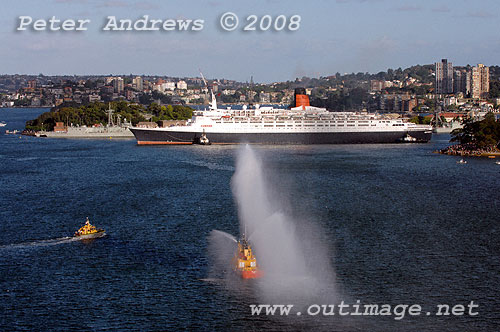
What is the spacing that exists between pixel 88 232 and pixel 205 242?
14.0ft

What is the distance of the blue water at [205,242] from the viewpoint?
16.9 metres

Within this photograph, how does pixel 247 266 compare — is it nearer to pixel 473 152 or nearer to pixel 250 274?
pixel 250 274

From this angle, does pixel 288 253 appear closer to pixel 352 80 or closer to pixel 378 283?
pixel 378 283

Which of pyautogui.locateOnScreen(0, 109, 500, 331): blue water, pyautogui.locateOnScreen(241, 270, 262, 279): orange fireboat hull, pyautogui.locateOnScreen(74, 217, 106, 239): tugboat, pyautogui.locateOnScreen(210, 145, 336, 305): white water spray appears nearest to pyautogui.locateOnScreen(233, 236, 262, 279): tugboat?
pyautogui.locateOnScreen(241, 270, 262, 279): orange fireboat hull

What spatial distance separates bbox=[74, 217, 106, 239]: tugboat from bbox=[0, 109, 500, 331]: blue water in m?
0.39

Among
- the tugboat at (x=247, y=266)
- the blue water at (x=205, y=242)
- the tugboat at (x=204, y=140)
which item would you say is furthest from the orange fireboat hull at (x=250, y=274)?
the tugboat at (x=204, y=140)

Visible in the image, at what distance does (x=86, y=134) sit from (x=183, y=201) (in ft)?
180

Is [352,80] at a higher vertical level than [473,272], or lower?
higher

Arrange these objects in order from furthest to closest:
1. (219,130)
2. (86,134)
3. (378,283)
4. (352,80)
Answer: (352,80) → (86,134) → (219,130) → (378,283)

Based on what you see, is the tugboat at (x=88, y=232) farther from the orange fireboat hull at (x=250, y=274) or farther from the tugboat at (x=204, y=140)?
the tugboat at (x=204, y=140)

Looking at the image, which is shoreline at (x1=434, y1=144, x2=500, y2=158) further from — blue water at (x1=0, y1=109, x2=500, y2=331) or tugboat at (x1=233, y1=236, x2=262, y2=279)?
tugboat at (x1=233, y1=236, x2=262, y2=279)

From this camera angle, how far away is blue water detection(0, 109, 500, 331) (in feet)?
55.4

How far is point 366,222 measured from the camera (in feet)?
89.5

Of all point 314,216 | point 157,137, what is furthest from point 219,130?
point 314,216
